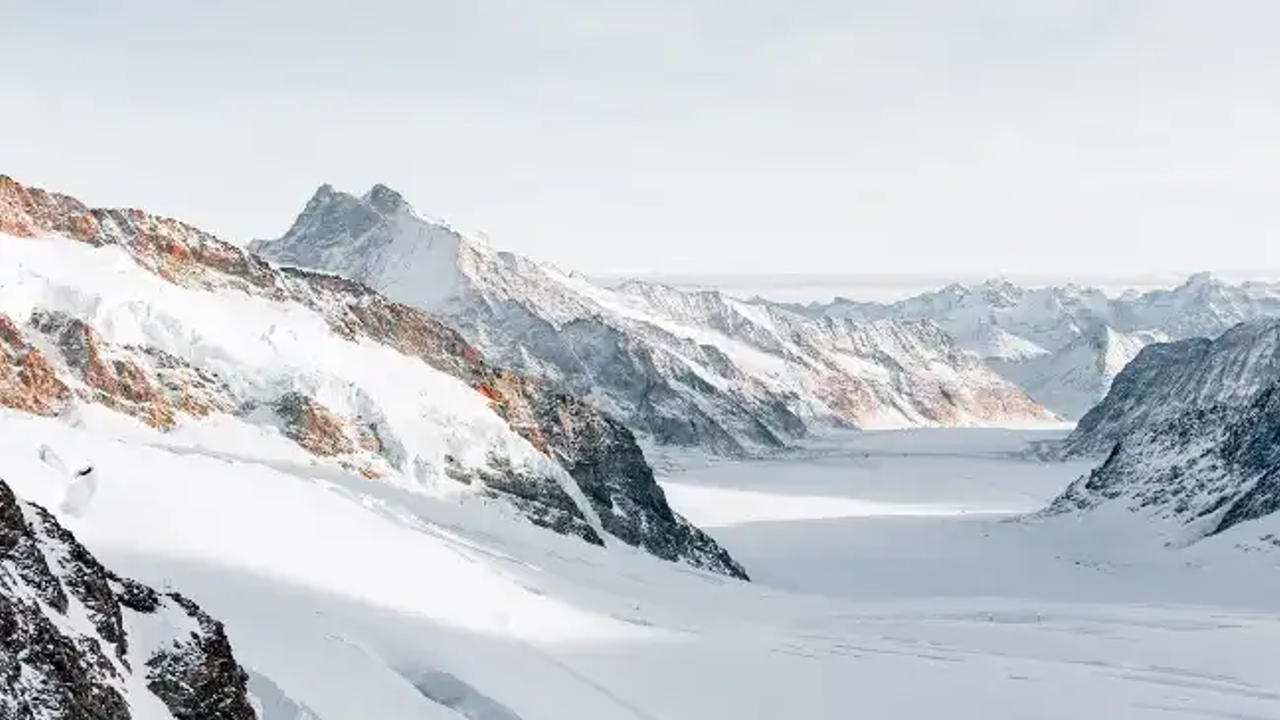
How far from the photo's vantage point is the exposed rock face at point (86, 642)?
16.7 metres

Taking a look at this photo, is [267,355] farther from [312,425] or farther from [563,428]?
[563,428]

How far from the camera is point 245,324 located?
238 feet

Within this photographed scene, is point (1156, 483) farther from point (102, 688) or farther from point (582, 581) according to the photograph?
point (102, 688)

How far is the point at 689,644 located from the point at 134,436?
97.1 ft

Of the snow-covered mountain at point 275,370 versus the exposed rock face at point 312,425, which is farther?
the exposed rock face at point 312,425

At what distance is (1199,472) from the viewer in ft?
401

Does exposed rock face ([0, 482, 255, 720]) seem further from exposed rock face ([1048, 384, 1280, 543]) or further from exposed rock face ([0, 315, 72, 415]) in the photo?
exposed rock face ([1048, 384, 1280, 543])

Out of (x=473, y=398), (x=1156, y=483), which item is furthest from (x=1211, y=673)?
(x=1156, y=483)

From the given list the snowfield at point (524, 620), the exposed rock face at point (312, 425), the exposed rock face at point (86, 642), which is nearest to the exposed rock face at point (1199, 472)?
the snowfield at point (524, 620)

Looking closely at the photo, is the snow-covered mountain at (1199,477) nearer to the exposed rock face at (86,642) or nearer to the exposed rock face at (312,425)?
the exposed rock face at (312,425)

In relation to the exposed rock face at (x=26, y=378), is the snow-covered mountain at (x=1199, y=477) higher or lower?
lower

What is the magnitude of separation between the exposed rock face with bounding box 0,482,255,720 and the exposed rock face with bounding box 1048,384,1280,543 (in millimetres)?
97162

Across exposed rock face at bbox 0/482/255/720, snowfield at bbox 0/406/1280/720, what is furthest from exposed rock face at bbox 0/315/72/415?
exposed rock face at bbox 0/482/255/720

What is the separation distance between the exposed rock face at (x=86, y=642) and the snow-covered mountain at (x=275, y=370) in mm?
36179
